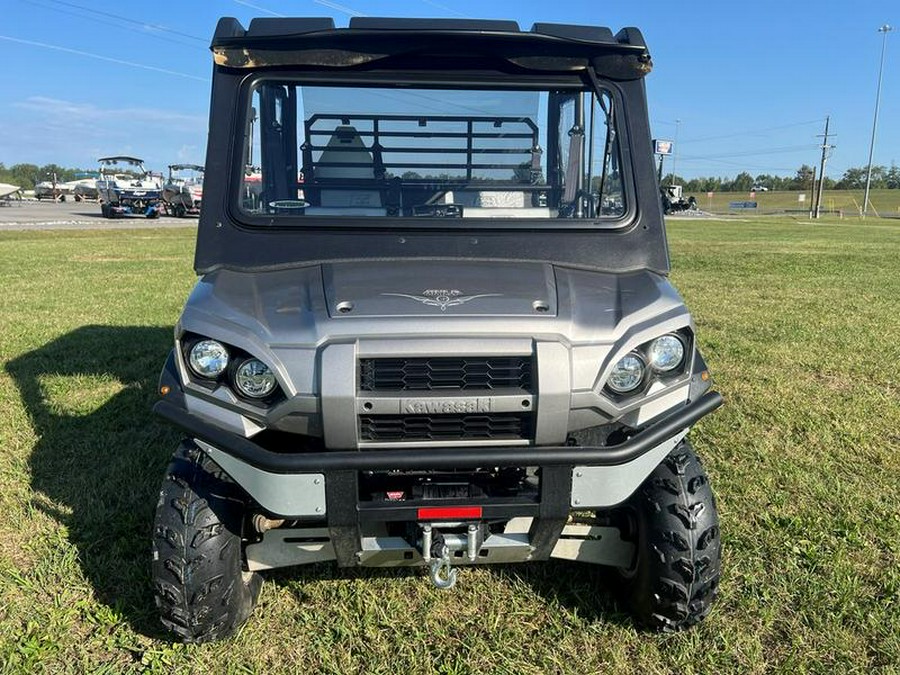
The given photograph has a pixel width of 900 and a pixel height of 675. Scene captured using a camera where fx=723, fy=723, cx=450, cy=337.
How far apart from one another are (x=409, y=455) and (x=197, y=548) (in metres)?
0.88

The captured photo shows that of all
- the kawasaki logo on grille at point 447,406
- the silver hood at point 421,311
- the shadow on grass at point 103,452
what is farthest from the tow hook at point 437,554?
the shadow on grass at point 103,452

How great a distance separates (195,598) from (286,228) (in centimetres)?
143

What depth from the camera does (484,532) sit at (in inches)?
97.5

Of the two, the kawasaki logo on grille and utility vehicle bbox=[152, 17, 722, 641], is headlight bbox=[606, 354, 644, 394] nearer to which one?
utility vehicle bbox=[152, 17, 722, 641]

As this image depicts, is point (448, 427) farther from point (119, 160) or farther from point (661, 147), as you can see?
point (119, 160)

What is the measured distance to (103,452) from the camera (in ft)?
14.5

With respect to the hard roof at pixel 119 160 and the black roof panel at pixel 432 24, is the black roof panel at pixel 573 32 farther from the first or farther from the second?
the hard roof at pixel 119 160

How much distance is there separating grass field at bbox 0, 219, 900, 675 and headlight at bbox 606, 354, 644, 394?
106 cm

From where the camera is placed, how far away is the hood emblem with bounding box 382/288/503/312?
2395mm

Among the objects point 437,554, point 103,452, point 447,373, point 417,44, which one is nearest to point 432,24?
point 417,44

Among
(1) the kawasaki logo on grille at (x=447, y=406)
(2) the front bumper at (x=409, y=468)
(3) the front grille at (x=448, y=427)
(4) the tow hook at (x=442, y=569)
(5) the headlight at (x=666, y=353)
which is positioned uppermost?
(5) the headlight at (x=666, y=353)

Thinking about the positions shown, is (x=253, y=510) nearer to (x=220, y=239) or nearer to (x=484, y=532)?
(x=484, y=532)

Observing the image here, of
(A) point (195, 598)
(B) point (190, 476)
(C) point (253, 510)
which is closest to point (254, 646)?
(A) point (195, 598)

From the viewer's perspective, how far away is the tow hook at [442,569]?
2420 millimetres
